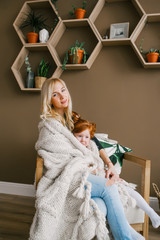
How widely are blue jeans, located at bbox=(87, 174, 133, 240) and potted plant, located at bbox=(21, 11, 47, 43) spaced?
1.84 meters

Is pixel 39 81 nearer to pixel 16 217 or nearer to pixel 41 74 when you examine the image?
pixel 41 74

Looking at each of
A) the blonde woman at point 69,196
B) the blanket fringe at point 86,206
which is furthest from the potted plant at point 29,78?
the blanket fringe at point 86,206

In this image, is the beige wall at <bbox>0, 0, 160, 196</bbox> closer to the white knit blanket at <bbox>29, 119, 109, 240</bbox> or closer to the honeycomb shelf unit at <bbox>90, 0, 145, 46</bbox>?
the honeycomb shelf unit at <bbox>90, 0, 145, 46</bbox>

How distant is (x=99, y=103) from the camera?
8.68ft

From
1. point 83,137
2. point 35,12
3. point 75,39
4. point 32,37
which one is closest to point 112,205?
point 83,137

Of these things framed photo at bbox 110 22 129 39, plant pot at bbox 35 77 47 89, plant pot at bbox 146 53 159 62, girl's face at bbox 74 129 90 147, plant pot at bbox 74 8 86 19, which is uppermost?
plant pot at bbox 74 8 86 19

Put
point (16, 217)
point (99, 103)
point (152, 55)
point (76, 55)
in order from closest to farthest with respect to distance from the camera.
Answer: point (16, 217), point (152, 55), point (76, 55), point (99, 103)

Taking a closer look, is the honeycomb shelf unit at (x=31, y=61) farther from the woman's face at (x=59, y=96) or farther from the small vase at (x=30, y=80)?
the woman's face at (x=59, y=96)

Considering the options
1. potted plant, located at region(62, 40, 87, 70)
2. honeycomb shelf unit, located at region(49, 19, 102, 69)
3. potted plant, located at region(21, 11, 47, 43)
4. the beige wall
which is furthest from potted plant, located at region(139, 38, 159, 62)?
potted plant, located at region(21, 11, 47, 43)

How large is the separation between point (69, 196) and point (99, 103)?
1.39m

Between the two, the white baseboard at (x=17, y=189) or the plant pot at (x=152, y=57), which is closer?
the plant pot at (x=152, y=57)

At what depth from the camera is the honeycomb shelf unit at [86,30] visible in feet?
8.12

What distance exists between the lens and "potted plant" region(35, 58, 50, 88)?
265cm

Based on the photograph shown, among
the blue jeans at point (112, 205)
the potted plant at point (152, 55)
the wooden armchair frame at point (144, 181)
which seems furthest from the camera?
the potted plant at point (152, 55)
